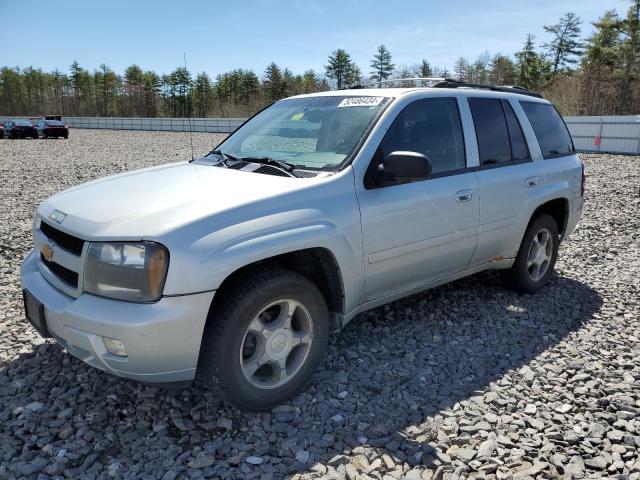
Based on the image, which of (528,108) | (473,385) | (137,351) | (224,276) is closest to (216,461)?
(137,351)

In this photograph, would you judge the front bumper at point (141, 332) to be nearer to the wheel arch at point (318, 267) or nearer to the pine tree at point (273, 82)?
the wheel arch at point (318, 267)

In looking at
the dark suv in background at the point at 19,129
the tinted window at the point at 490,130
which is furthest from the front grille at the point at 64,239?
the dark suv in background at the point at 19,129

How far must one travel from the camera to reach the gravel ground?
8.36 ft

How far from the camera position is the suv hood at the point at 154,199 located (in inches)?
101

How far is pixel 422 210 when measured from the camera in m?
3.48

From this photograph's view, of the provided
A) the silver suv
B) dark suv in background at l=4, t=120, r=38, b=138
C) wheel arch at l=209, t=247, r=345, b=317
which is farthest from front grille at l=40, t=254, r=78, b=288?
dark suv in background at l=4, t=120, r=38, b=138

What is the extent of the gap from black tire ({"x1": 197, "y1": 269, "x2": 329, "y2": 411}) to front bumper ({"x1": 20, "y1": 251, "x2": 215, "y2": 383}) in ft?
0.36

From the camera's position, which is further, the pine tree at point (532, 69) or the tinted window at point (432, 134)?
the pine tree at point (532, 69)

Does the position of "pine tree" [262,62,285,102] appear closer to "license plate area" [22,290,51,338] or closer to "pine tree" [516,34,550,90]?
"pine tree" [516,34,550,90]

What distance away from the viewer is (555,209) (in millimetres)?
5070

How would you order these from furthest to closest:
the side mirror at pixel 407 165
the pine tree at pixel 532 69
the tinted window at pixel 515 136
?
the pine tree at pixel 532 69 → the tinted window at pixel 515 136 → the side mirror at pixel 407 165

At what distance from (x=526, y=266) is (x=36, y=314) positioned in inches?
157

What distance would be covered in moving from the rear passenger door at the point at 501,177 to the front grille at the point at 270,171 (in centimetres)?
163

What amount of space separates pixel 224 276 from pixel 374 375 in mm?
1411
